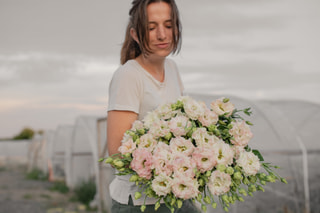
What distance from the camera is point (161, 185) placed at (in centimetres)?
169

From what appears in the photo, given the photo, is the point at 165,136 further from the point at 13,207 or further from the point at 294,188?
the point at 13,207

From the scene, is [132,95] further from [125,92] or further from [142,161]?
[142,161]

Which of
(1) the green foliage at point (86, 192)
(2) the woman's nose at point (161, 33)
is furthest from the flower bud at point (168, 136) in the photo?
(1) the green foliage at point (86, 192)

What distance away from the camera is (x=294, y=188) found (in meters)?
6.75

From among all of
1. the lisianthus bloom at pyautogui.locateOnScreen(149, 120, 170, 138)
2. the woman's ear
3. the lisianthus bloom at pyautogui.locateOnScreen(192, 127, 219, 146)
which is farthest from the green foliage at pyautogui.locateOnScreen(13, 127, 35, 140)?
the lisianthus bloom at pyautogui.locateOnScreen(192, 127, 219, 146)

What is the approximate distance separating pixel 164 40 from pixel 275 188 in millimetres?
5428

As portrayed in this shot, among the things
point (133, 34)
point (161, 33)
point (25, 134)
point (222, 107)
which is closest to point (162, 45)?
point (161, 33)

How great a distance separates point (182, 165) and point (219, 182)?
201mm

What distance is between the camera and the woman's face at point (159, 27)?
6.61 feet

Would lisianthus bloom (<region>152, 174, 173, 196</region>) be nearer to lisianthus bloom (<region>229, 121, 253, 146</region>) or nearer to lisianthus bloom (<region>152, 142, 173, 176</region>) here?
lisianthus bloom (<region>152, 142, 173, 176</region>)

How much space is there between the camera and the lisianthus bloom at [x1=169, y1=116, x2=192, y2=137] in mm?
1765

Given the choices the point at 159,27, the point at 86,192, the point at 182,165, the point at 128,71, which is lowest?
the point at 86,192

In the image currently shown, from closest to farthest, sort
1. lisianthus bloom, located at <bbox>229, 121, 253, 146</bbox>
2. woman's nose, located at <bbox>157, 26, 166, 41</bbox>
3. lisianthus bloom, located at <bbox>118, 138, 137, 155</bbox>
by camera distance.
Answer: lisianthus bloom, located at <bbox>118, 138, 137, 155</bbox>, lisianthus bloom, located at <bbox>229, 121, 253, 146</bbox>, woman's nose, located at <bbox>157, 26, 166, 41</bbox>

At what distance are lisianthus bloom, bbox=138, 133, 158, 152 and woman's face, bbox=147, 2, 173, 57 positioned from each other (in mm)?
532
